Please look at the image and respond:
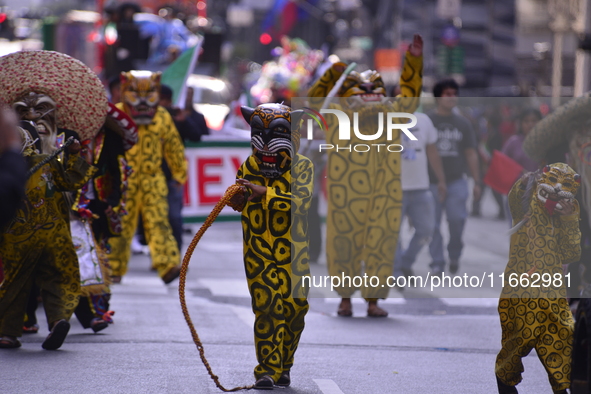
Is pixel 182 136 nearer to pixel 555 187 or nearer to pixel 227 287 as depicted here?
pixel 227 287

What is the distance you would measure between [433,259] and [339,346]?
1.35 m

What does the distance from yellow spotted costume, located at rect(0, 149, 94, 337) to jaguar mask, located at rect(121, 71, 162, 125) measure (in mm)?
3051

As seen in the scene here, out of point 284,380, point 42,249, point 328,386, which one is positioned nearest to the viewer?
point 284,380

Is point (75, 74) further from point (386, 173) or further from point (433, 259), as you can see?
point (433, 259)

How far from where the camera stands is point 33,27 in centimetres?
5972

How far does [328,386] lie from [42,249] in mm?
2122

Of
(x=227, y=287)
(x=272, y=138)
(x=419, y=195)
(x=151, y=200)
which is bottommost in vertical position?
(x=227, y=287)

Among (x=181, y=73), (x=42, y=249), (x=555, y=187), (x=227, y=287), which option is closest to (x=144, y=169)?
(x=227, y=287)

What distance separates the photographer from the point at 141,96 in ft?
32.9

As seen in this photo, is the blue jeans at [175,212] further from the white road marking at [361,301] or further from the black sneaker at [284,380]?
the black sneaker at [284,380]

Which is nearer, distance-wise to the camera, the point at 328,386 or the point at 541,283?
the point at 541,283

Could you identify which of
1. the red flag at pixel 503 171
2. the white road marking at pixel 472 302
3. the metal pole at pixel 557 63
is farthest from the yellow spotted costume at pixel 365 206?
the metal pole at pixel 557 63

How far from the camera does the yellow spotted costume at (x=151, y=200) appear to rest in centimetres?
981

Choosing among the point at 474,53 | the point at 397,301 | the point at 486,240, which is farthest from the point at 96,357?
the point at 474,53
